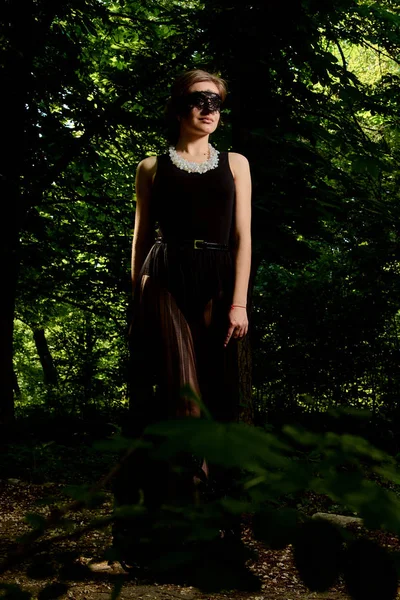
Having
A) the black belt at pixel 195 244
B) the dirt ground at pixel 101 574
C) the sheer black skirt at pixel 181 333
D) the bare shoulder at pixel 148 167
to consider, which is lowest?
the dirt ground at pixel 101 574

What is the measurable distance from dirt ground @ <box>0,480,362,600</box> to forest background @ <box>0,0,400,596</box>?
0.37m

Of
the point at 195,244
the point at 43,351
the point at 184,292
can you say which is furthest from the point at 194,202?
the point at 43,351

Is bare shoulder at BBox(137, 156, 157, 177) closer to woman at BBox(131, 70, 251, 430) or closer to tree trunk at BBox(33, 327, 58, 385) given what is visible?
woman at BBox(131, 70, 251, 430)

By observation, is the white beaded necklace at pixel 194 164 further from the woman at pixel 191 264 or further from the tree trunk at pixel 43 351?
the tree trunk at pixel 43 351

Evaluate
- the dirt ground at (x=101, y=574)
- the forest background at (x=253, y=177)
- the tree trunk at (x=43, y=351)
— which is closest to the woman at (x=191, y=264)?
the forest background at (x=253, y=177)

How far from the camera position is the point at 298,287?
12.6 m

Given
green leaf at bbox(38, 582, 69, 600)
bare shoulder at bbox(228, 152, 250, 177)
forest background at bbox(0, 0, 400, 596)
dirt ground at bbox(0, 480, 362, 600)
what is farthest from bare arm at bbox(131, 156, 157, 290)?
green leaf at bbox(38, 582, 69, 600)

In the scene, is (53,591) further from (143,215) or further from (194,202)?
(143,215)

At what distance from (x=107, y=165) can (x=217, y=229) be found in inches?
292

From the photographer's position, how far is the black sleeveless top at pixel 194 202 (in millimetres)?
3133

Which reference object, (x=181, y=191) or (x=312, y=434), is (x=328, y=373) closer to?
(x=181, y=191)

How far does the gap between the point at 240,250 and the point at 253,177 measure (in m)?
2.25

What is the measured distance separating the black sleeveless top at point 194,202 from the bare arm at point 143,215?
0.06 m

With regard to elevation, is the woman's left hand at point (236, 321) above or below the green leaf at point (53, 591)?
above
